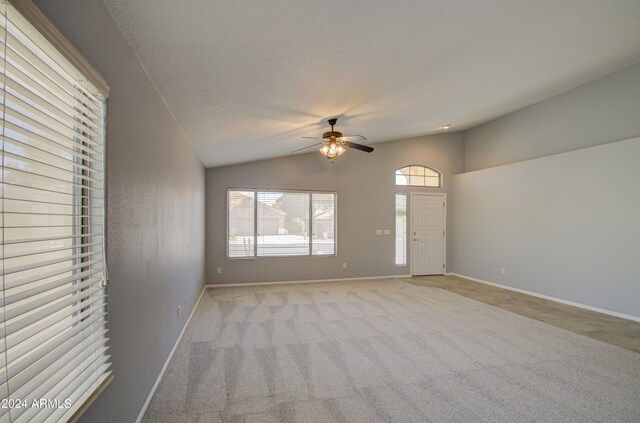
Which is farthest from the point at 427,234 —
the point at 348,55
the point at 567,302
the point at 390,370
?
the point at 348,55

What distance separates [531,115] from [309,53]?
5628 millimetres

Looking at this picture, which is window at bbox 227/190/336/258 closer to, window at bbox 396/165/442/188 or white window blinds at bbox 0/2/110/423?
window at bbox 396/165/442/188

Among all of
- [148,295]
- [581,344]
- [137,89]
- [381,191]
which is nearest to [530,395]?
[581,344]

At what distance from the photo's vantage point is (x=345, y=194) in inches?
257

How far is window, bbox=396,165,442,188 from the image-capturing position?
6943 mm

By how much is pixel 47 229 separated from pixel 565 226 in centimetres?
639

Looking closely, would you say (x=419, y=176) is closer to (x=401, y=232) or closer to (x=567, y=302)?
(x=401, y=232)

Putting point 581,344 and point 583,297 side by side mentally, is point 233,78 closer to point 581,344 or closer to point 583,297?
point 581,344

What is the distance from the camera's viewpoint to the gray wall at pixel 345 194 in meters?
5.91

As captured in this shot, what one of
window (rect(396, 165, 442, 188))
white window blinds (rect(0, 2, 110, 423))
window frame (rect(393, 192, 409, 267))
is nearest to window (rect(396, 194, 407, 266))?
window frame (rect(393, 192, 409, 267))

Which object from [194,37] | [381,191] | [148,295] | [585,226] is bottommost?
[148,295]

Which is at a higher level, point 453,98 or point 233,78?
point 453,98

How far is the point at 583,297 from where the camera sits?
4.55 metres

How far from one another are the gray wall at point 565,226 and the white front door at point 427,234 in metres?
0.66
